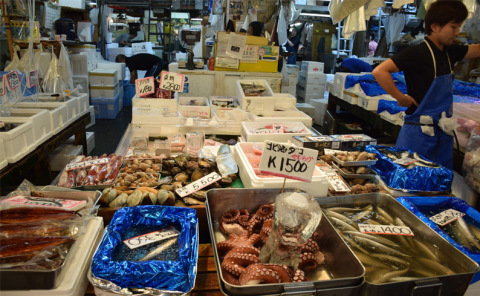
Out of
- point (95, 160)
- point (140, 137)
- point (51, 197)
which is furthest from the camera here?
point (140, 137)

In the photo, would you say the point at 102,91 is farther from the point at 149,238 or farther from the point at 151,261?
the point at 151,261

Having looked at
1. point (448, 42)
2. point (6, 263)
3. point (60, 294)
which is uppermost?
point (448, 42)

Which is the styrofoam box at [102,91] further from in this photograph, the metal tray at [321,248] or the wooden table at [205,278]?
the wooden table at [205,278]

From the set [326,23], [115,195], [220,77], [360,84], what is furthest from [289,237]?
[326,23]

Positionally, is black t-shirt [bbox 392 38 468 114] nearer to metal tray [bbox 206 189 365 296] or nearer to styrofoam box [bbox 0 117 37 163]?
metal tray [bbox 206 189 365 296]

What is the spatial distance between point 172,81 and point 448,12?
2.57m

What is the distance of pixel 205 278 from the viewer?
4.73ft

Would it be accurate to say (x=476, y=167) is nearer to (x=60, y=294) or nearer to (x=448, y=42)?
(x=448, y=42)

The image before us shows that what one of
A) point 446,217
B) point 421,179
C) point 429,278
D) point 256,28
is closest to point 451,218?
point 446,217

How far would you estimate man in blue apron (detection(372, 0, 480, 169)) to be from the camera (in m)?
2.71

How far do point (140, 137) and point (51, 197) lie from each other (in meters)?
1.39

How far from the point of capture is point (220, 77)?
4527 millimetres

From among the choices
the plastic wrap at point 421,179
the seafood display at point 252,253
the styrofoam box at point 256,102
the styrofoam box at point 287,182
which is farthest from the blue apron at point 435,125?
the seafood display at point 252,253

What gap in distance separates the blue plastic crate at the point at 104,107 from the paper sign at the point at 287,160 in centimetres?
668
